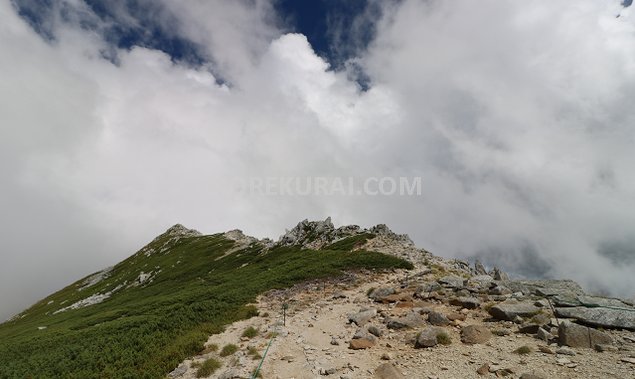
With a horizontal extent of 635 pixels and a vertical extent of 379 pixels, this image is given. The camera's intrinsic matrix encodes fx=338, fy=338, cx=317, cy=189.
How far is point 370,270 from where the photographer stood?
3803cm

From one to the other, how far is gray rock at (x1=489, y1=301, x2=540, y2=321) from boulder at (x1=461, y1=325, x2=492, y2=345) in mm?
1703

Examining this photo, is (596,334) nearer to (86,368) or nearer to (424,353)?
(424,353)

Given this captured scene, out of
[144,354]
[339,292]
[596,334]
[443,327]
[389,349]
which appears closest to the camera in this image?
[596,334]

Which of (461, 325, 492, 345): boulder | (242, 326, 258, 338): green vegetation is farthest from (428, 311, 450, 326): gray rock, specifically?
(242, 326, 258, 338): green vegetation

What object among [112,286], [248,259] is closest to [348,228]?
[248,259]

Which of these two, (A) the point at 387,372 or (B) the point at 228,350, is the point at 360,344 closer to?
(A) the point at 387,372

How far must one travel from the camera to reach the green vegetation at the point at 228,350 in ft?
59.5

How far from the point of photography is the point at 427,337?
16.5 m

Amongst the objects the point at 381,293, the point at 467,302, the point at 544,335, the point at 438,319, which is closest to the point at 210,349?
the point at 438,319

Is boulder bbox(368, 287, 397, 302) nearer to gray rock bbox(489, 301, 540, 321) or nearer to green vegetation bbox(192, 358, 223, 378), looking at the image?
gray rock bbox(489, 301, 540, 321)

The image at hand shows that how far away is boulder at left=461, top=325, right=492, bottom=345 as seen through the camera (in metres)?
16.2

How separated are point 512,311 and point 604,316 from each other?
12.5ft

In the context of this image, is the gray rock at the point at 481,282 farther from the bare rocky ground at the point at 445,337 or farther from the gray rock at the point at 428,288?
the gray rock at the point at 428,288

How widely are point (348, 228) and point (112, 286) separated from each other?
74.6 meters
